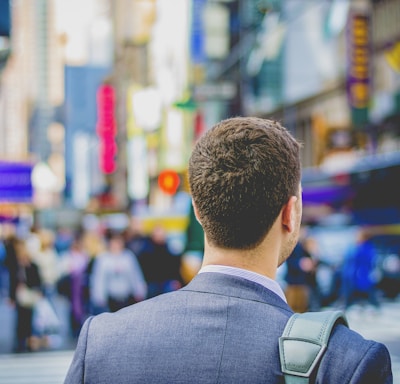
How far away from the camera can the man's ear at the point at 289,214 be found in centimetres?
191

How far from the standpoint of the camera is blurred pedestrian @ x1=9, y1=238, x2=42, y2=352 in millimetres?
13055

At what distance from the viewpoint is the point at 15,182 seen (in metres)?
17.2

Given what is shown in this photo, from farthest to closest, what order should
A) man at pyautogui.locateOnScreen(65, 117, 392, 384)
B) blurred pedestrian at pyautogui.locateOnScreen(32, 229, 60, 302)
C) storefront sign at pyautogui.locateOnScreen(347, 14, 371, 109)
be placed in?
storefront sign at pyautogui.locateOnScreen(347, 14, 371, 109) < blurred pedestrian at pyautogui.locateOnScreen(32, 229, 60, 302) < man at pyautogui.locateOnScreen(65, 117, 392, 384)

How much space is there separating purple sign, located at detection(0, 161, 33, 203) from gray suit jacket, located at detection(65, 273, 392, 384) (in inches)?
608

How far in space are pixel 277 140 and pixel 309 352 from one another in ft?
1.69

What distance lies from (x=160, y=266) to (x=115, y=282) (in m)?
1.43

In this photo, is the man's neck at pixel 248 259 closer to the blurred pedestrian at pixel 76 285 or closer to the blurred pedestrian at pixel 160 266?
the blurred pedestrian at pixel 160 266

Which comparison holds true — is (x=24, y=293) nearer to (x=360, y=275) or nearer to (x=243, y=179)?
(x=360, y=275)

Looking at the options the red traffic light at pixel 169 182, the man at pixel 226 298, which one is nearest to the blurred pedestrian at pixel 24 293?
the man at pixel 226 298

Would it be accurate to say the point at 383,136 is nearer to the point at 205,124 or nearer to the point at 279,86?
the point at 279,86

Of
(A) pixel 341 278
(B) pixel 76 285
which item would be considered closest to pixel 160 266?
(B) pixel 76 285

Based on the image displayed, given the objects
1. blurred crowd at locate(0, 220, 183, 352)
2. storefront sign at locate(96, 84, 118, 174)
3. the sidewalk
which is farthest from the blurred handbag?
storefront sign at locate(96, 84, 118, 174)

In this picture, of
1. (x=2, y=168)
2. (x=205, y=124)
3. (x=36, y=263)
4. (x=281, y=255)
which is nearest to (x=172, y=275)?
(x=36, y=263)

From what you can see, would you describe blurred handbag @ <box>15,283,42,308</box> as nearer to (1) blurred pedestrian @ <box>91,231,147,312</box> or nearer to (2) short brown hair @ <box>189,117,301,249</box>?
(1) blurred pedestrian @ <box>91,231,147,312</box>
